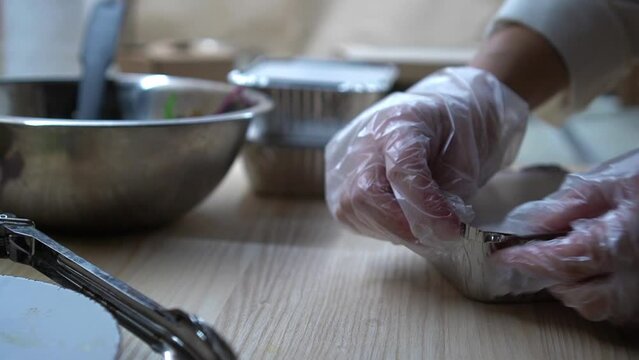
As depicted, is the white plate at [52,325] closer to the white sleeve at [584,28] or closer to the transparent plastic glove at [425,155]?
the transparent plastic glove at [425,155]

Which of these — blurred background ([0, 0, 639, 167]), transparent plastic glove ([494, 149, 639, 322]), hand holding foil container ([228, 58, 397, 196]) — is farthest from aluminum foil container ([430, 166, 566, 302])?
blurred background ([0, 0, 639, 167])

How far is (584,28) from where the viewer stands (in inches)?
23.6

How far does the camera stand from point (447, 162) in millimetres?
512

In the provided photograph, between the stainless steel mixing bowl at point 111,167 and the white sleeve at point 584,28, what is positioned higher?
the white sleeve at point 584,28

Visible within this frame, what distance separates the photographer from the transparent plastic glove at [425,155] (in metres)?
0.46

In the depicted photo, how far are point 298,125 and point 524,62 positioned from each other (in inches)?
9.0

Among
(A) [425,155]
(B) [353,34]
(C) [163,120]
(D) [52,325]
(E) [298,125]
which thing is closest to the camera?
(D) [52,325]

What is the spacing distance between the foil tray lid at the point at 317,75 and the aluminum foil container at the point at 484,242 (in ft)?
0.58

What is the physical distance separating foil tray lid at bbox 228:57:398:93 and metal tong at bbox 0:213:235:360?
33 centimetres

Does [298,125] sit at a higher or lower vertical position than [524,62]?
lower

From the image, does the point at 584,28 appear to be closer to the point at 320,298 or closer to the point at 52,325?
the point at 320,298

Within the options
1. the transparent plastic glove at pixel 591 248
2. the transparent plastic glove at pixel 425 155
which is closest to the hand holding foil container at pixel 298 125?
the transparent plastic glove at pixel 425 155

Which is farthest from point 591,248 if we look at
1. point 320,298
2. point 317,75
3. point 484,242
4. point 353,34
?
point 353,34

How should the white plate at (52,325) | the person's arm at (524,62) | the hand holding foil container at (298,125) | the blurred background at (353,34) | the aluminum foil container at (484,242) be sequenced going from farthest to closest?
1. the blurred background at (353,34)
2. the hand holding foil container at (298,125)
3. the person's arm at (524,62)
4. the aluminum foil container at (484,242)
5. the white plate at (52,325)
